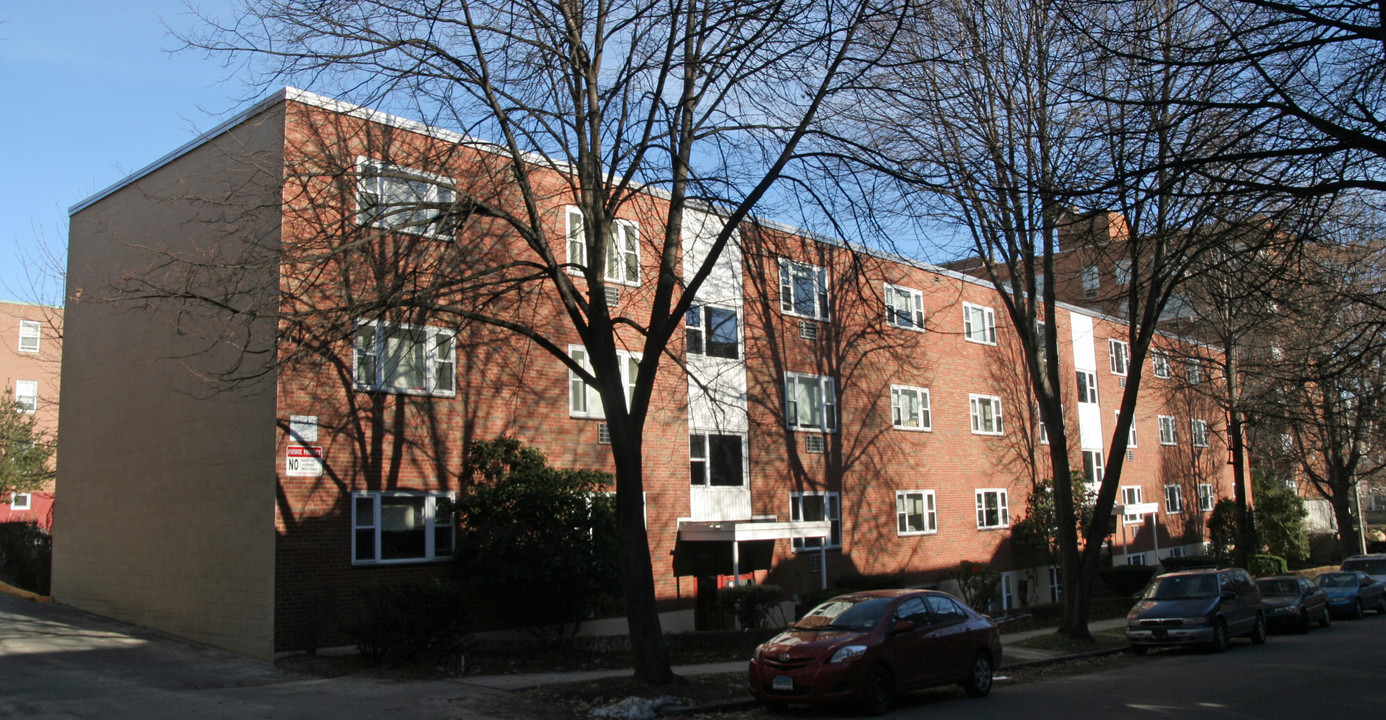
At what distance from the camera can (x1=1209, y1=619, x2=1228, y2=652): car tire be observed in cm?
1916

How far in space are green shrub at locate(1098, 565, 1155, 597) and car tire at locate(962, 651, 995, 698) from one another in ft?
69.4

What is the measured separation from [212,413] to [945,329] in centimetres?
2168

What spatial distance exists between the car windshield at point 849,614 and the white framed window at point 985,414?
770 inches

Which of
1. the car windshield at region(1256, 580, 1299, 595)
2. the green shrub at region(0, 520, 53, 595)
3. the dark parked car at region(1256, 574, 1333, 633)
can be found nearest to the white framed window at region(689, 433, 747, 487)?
the dark parked car at region(1256, 574, 1333, 633)

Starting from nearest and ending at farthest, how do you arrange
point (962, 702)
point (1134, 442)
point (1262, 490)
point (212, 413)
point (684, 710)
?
point (684, 710), point (962, 702), point (212, 413), point (1134, 442), point (1262, 490)

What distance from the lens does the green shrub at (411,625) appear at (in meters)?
14.5

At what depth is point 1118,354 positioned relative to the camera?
41.6 m

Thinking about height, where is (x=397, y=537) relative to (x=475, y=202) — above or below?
below

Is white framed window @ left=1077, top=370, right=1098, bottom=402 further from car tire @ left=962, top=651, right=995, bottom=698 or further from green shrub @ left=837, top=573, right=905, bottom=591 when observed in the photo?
car tire @ left=962, top=651, right=995, bottom=698

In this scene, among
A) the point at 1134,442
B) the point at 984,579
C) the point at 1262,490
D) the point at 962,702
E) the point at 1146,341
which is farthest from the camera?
the point at 1262,490

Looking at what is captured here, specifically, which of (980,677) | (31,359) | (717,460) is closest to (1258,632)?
(980,677)

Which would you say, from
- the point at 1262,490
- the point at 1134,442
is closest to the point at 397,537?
the point at 1134,442

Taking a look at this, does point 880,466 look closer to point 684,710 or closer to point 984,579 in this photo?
point 984,579

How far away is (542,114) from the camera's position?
486 inches
